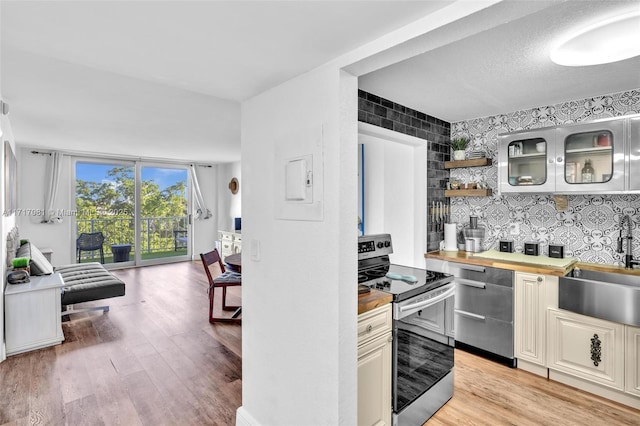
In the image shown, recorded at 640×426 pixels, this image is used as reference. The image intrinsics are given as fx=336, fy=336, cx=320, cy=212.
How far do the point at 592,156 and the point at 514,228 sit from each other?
0.88 metres

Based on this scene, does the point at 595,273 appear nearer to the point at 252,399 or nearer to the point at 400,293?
the point at 400,293

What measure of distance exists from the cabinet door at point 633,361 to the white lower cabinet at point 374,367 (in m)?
1.70

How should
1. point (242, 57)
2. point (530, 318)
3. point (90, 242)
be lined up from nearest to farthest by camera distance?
1. point (242, 57)
2. point (530, 318)
3. point (90, 242)

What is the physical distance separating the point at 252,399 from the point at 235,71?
74.5 inches

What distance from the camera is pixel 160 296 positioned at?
191 inches

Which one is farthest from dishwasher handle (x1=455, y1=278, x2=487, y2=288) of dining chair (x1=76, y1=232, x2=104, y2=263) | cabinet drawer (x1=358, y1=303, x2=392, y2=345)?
dining chair (x1=76, y1=232, x2=104, y2=263)

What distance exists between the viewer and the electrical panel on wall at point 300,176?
160cm

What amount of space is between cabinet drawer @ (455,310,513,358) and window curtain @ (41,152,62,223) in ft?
21.8

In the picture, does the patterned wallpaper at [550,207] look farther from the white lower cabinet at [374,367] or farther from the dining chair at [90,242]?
the dining chair at [90,242]

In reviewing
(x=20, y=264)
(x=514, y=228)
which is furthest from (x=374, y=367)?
(x=20, y=264)

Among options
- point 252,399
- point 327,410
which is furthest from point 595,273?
point 252,399

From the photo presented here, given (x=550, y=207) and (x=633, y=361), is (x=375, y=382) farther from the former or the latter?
(x=550, y=207)

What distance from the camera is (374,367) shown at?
6.01ft

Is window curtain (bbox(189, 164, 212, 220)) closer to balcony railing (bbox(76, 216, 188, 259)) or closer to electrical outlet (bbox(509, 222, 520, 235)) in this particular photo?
balcony railing (bbox(76, 216, 188, 259))
